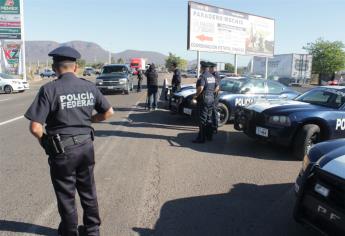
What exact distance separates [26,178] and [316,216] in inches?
167

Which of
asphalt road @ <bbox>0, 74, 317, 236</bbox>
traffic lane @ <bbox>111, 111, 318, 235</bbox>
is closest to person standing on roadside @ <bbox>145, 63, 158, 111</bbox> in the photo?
asphalt road @ <bbox>0, 74, 317, 236</bbox>

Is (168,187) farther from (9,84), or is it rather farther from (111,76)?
(9,84)

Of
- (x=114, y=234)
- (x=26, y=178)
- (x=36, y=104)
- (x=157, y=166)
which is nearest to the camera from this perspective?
(x=36, y=104)

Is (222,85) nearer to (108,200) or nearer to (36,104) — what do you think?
(108,200)

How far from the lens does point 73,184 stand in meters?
3.67

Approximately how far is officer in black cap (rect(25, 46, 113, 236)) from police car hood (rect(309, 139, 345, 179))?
215 cm

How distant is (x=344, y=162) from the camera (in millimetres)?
3549

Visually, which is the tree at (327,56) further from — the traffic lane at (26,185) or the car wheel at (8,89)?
the traffic lane at (26,185)

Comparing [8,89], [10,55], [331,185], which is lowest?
[8,89]

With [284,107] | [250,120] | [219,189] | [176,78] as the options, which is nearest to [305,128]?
[284,107]

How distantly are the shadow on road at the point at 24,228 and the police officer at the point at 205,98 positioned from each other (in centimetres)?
511

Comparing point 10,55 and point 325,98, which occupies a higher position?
point 10,55

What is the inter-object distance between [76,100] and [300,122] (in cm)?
509

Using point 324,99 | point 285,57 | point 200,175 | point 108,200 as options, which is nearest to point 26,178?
point 108,200
